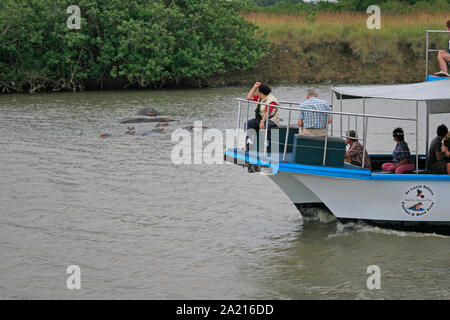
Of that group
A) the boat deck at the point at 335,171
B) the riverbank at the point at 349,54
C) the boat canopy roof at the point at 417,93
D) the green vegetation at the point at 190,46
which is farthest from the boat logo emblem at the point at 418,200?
the riverbank at the point at 349,54

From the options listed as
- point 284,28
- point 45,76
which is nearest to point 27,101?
point 45,76

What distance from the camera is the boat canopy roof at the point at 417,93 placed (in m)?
10.1

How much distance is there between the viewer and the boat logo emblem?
10.3 metres

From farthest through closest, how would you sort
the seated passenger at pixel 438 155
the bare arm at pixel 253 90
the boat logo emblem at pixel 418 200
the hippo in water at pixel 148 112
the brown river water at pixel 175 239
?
1. the hippo in water at pixel 148 112
2. the bare arm at pixel 253 90
3. the seated passenger at pixel 438 155
4. the boat logo emblem at pixel 418 200
5. the brown river water at pixel 175 239

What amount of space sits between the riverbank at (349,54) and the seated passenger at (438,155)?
85.5ft

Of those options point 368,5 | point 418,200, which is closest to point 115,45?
point 368,5

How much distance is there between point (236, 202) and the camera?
43.0ft

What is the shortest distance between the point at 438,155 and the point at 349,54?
28.3 m

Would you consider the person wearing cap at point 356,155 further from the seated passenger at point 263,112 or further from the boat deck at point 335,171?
the seated passenger at point 263,112

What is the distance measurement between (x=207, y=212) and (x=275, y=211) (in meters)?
1.22

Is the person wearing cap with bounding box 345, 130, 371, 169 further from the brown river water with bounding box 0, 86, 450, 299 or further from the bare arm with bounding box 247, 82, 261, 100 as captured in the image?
the bare arm with bounding box 247, 82, 261, 100

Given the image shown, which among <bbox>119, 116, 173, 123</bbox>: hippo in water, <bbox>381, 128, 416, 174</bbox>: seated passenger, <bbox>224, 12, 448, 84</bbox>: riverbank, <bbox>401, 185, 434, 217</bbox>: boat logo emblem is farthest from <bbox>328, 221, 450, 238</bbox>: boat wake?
<bbox>224, 12, 448, 84</bbox>: riverbank

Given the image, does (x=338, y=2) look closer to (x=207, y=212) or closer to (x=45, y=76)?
(x=45, y=76)

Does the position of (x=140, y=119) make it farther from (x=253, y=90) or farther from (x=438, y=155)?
(x=438, y=155)
